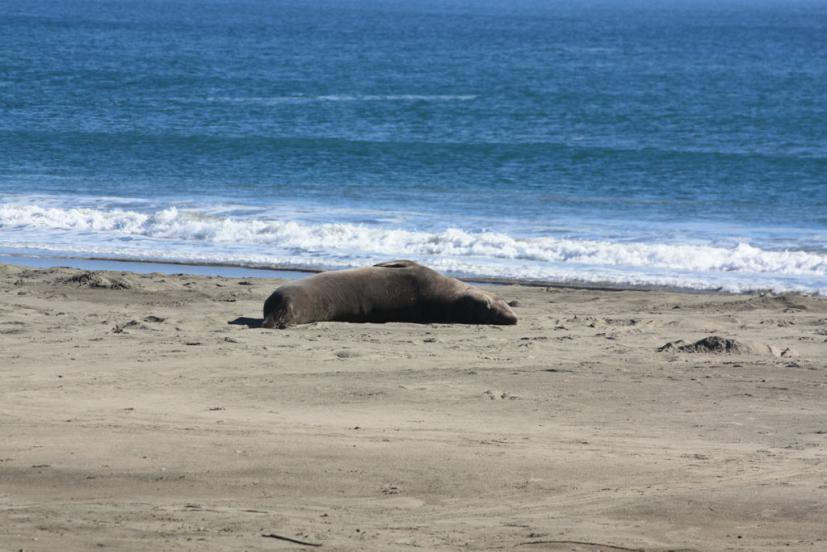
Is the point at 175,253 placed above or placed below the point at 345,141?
below

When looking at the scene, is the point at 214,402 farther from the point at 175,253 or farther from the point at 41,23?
the point at 41,23

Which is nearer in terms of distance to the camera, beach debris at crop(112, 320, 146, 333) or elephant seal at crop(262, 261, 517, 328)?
beach debris at crop(112, 320, 146, 333)

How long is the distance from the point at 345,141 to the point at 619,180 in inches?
367

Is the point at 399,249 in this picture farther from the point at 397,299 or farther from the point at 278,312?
the point at 278,312

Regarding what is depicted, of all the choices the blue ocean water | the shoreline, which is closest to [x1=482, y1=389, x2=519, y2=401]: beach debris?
the shoreline

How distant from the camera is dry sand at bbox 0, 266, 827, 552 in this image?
5.89 m

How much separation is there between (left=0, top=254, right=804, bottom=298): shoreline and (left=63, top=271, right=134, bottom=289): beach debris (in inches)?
82.5

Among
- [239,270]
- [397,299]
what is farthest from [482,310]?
[239,270]

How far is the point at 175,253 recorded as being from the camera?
18.5 meters

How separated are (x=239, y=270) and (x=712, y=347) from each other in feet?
27.4

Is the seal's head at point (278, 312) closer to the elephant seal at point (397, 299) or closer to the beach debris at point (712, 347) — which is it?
the elephant seal at point (397, 299)

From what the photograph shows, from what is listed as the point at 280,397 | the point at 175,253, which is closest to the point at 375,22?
the point at 175,253

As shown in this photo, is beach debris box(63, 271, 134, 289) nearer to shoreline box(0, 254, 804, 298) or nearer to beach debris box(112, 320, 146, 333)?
shoreline box(0, 254, 804, 298)

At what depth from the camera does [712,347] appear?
10469 mm
